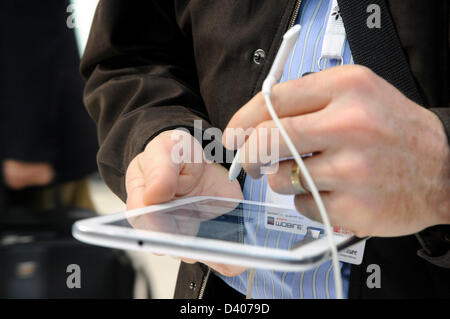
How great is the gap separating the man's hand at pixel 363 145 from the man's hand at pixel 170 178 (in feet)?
0.50

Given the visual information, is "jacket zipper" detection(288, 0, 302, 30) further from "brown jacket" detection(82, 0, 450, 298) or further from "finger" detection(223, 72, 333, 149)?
"finger" detection(223, 72, 333, 149)

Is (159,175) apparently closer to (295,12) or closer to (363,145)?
(363,145)

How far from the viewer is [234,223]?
0.48 m

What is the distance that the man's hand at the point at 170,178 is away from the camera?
0.50 metres

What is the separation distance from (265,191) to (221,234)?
0.23m

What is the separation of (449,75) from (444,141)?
18 centimetres

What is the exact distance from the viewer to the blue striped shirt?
1.92ft

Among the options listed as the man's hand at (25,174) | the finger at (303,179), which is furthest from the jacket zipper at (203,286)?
the man's hand at (25,174)

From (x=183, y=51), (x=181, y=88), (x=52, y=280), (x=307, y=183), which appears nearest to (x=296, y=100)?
(x=307, y=183)

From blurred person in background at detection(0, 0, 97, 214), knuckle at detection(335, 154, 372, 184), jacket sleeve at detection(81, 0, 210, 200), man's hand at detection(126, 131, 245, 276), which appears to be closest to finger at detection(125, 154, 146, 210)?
man's hand at detection(126, 131, 245, 276)

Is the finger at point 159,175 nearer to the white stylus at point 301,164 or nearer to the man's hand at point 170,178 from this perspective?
the man's hand at point 170,178

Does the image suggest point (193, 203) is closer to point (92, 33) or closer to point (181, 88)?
point (181, 88)

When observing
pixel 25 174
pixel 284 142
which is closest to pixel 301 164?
pixel 284 142

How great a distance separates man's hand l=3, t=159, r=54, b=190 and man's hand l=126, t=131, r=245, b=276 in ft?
A: 3.50
